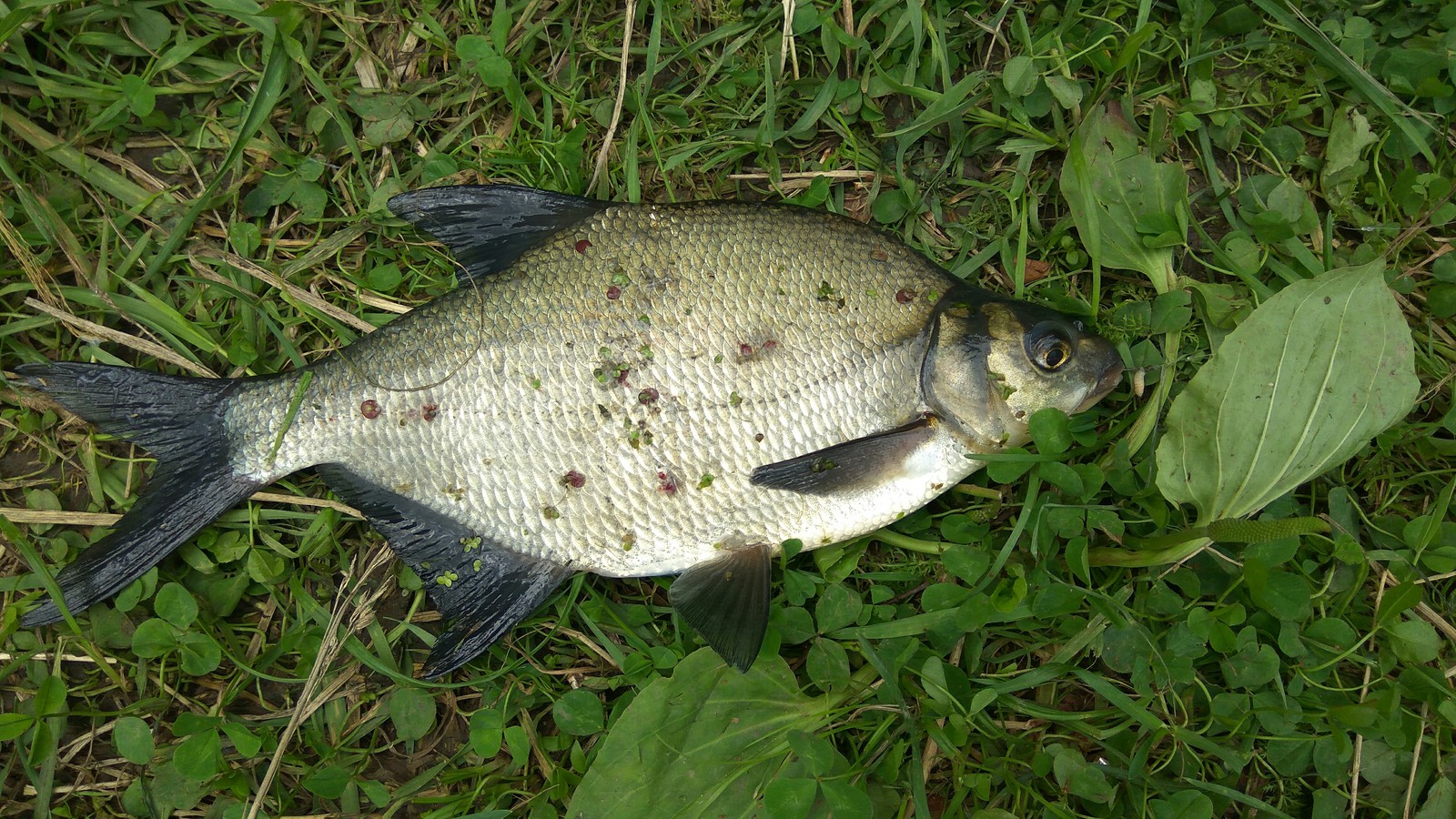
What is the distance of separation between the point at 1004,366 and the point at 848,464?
1.73 feet

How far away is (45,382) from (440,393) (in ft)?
3.89

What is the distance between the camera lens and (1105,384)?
90.0 inches

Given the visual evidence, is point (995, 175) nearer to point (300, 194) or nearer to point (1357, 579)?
point (1357, 579)

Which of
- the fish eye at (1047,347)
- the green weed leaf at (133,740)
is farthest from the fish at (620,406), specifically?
the green weed leaf at (133,740)

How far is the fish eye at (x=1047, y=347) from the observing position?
223 centimetres

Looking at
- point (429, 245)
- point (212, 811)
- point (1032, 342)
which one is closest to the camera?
point (1032, 342)

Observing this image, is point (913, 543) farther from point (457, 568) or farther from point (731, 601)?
point (457, 568)

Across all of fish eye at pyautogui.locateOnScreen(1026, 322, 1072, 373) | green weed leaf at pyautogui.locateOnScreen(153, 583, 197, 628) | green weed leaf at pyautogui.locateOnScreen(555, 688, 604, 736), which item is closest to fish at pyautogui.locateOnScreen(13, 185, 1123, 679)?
fish eye at pyautogui.locateOnScreen(1026, 322, 1072, 373)

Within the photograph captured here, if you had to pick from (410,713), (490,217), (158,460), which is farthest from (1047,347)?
(158,460)

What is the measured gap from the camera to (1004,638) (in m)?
2.46

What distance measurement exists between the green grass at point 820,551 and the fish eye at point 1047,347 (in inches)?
7.8

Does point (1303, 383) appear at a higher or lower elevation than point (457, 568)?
higher

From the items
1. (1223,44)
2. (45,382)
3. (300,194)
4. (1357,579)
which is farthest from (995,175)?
(45,382)

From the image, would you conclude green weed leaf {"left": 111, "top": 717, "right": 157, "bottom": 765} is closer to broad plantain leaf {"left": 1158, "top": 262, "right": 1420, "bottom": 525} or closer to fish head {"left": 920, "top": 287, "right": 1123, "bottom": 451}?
fish head {"left": 920, "top": 287, "right": 1123, "bottom": 451}
